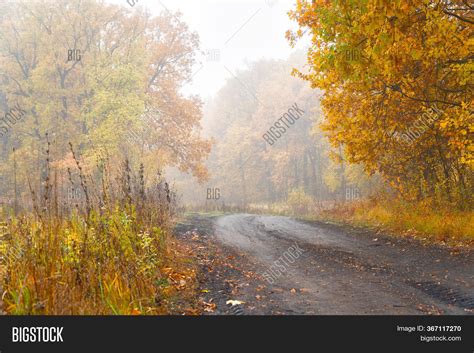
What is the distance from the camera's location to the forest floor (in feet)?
17.4

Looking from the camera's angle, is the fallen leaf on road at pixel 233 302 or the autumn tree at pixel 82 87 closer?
the fallen leaf on road at pixel 233 302

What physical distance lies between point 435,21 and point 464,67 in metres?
1.40

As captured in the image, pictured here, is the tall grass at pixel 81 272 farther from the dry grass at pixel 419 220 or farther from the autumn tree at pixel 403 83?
the dry grass at pixel 419 220

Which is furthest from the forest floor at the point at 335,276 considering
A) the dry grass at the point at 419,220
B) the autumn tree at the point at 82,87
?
the autumn tree at the point at 82,87

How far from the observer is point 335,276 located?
7145 mm

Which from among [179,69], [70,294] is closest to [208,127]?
[179,69]

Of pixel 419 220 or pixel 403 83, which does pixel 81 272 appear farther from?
pixel 403 83

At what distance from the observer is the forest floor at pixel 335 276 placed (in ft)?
17.4

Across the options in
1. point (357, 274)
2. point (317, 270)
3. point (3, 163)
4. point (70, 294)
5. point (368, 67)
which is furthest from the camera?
point (3, 163)

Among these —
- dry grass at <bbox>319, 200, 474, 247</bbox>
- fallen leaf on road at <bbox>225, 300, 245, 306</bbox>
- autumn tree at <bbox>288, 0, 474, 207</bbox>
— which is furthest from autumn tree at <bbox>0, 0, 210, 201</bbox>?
fallen leaf on road at <bbox>225, 300, 245, 306</bbox>

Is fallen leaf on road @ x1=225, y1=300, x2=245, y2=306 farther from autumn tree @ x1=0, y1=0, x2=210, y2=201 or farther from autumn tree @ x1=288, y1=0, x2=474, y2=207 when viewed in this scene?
autumn tree @ x1=0, y1=0, x2=210, y2=201
